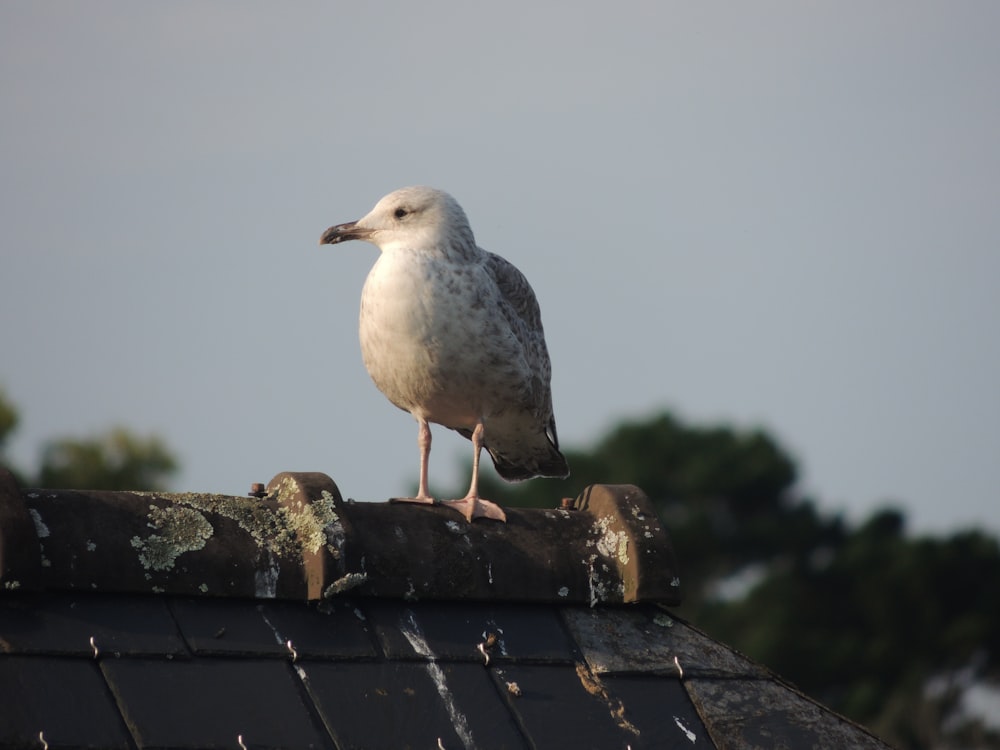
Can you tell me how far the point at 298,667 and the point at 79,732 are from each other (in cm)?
61

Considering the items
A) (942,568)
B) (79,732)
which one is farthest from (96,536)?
(942,568)

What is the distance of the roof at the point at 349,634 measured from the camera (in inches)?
152

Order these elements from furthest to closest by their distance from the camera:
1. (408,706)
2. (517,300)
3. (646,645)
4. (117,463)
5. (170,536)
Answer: (117,463), (517,300), (646,645), (170,536), (408,706)

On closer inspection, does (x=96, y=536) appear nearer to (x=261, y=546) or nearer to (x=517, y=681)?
(x=261, y=546)

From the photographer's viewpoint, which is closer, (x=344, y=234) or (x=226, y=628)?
(x=226, y=628)

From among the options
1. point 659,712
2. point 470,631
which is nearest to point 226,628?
point 470,631

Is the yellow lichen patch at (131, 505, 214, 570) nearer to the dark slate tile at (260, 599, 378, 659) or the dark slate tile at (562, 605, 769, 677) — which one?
the dark slate tile at (260, 599, 378, 659)

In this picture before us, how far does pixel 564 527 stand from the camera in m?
4.98

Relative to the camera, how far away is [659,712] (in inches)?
174

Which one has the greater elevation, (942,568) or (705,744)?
(705,744)

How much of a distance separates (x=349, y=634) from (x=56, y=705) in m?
0.83

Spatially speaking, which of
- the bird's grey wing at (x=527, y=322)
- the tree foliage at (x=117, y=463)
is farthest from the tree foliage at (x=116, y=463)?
the bird's grey wing at (x=527, y=322)

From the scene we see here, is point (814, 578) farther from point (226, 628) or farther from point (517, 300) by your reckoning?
point (226, 628)

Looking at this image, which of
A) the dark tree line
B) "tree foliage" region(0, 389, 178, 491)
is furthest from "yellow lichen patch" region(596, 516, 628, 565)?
the dark tree line
